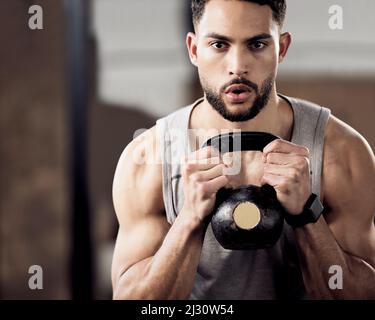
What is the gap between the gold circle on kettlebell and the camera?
128cm

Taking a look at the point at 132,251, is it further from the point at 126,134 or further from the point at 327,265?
the point at 327,265

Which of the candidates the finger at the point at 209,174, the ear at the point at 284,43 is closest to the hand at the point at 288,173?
the finger at the point at 209,174

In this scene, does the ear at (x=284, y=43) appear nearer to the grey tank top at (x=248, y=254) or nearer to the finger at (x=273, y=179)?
the grey tank top at (x=248, y=254)

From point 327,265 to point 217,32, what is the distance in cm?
62

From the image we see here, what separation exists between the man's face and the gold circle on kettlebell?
249 mm

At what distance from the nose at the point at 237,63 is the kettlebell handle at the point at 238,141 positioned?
14cm

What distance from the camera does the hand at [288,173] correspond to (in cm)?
133

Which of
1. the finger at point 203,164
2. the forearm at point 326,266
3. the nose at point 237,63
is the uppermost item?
the nose at point 237,63

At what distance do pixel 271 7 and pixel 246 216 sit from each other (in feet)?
1.67

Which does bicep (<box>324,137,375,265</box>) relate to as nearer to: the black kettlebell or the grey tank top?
the grey tank top

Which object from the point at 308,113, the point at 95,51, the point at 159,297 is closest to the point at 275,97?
the point at 308,113

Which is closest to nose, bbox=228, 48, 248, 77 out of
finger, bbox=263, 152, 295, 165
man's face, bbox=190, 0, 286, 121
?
man's face, bbox=190, 0, 286, 121

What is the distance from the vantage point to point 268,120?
4.70 feet

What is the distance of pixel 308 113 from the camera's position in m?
1.43
